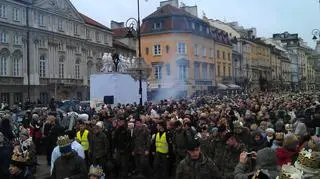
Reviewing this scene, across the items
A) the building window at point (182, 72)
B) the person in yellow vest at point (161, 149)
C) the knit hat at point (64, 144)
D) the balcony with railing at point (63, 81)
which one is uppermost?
the building window at point (182, 72)

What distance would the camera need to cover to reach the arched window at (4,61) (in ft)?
149

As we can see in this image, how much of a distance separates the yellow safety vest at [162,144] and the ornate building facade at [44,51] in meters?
35.2

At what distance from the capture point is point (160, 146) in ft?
40.4

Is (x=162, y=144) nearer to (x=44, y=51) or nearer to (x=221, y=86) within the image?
(x=44, y=51)

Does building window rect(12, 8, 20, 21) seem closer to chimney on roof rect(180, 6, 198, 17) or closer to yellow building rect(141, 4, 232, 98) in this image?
yellow building rect(141, 4, 232, 98)

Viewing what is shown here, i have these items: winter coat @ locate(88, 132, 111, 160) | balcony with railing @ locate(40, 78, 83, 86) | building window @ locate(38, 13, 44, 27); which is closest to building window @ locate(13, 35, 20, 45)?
building window @ locate(38, 13, 44, 27)

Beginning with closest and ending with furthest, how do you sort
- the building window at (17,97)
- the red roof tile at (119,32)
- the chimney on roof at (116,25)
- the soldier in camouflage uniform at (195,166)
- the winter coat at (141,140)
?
the soldier in camouflage uniform at (195,166)
the winter coat at (141,140)
the building window at (17,97)
the red roof tile at (119,32)
the chimney on roof at (116,25)

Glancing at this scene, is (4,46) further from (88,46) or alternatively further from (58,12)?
(88,46)

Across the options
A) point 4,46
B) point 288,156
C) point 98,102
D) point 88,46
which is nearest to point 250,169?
point 288,156

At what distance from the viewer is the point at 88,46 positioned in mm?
60875

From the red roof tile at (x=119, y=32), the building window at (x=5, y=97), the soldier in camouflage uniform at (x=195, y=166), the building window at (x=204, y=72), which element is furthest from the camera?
the red roof tile at (x=119, y=32)

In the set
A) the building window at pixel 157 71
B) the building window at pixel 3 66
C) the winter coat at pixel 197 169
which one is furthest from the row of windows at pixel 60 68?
the winter coat at pixel 197 169

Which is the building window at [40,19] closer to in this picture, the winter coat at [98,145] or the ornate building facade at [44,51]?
the ornate building facade at [44,51]

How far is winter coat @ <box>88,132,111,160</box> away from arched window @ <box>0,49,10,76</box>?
3588 centimetres
